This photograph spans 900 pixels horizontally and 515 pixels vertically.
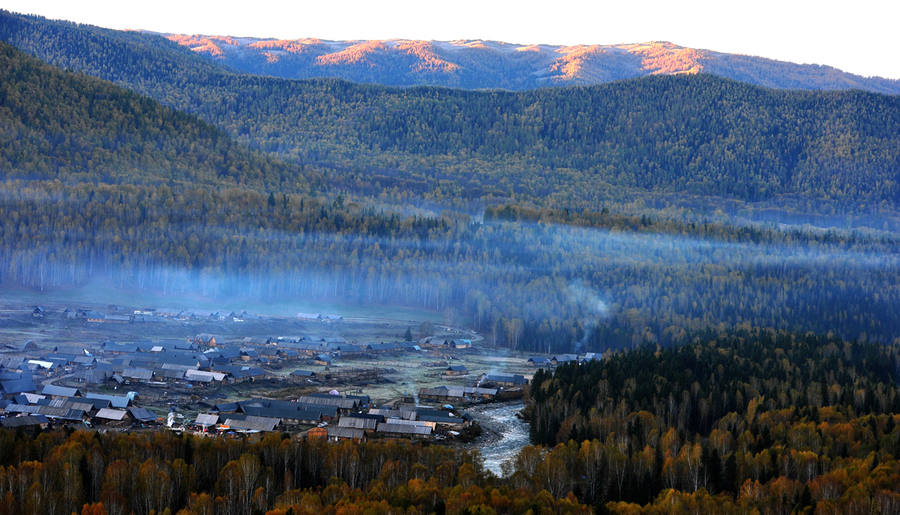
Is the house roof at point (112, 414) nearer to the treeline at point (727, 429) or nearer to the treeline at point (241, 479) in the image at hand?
the treeline at point (241, 479)

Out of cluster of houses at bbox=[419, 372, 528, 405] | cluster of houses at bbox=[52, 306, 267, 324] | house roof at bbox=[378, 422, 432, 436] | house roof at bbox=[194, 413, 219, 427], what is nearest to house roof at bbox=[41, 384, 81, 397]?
Result: house roof at bbox=[194, 413, 219, 427]

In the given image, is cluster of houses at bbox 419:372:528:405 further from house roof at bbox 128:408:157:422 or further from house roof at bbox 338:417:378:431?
house roof at bbox 128:408:157:422

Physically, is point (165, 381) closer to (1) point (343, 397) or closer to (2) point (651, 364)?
(1) point (343, 397)

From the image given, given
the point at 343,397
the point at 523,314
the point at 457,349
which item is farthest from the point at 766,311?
the point at 343,397

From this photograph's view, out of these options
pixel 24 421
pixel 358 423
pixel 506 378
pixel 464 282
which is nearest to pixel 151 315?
pixel 464 282

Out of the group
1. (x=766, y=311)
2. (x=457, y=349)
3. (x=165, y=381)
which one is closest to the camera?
(x=165, y=381)

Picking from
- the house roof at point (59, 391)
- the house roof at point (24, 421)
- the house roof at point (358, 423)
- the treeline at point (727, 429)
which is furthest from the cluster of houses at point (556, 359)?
the house roof at point (24, 421)

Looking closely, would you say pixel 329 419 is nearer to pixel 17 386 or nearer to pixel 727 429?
pixel 17 386
